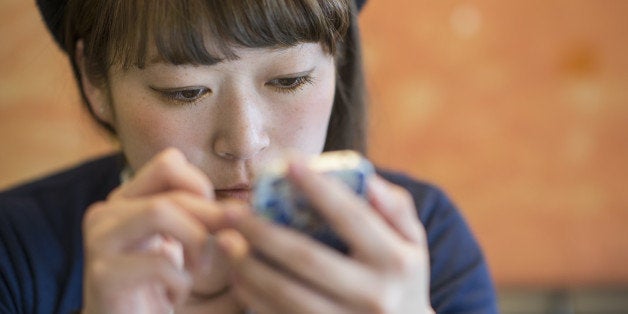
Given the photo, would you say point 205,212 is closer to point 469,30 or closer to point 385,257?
point 385,257

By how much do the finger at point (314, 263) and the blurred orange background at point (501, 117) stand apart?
1.19 meters

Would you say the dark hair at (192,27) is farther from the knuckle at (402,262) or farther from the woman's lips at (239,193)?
the knuckle at (402,262)

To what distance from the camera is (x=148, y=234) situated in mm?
676

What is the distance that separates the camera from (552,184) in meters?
1.89

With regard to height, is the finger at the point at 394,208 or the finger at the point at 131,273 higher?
the finger at the point at 394,208

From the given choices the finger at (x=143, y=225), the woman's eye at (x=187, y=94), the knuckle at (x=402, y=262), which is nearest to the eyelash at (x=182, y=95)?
the woman's eye at (x=187, y=94)

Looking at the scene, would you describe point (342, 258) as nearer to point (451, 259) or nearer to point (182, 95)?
point (182, 95)

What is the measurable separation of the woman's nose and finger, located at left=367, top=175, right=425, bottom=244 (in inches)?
10.1

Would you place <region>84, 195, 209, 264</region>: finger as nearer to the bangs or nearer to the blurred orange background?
the bangs

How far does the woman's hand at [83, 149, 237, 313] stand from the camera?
2.20ft

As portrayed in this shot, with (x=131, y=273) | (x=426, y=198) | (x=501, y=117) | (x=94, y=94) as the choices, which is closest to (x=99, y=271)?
(x=131, y=273)

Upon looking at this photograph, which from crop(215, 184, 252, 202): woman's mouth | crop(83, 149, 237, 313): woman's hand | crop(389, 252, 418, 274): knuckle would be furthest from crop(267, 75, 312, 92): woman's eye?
crop(389, 252, 418, 274): knuckle

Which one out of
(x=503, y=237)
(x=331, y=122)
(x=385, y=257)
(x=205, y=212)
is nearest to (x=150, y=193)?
(x=205, y=212)

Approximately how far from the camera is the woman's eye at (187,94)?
0.89m
